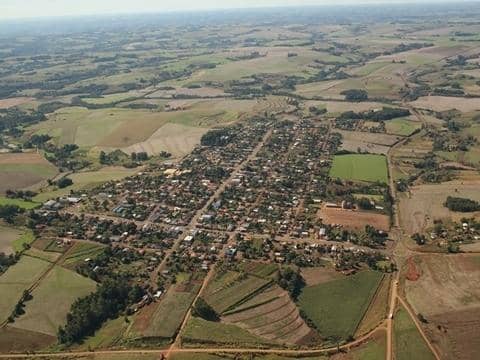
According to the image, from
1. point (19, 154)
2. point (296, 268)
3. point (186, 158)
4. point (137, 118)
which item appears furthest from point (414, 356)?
point (137, 118)

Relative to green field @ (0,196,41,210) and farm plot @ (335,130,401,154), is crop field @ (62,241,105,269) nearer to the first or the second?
green field @ (0,196,41,210)

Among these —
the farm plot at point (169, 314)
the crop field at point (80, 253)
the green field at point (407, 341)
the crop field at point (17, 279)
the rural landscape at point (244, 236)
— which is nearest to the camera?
the green field at point (407, 341)

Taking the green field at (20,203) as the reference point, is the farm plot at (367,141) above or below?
above

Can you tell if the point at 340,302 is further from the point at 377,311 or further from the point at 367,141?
the point at 367,141

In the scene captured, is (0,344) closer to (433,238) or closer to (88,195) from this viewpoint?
(88,195)

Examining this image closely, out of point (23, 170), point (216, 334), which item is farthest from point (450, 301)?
point (23, 170)

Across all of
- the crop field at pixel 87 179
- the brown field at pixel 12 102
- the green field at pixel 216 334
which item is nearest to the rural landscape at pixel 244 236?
the green field at pixel 216 334

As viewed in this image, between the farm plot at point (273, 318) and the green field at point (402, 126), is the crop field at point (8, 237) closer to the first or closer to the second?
the farm plot at point (273, 318)

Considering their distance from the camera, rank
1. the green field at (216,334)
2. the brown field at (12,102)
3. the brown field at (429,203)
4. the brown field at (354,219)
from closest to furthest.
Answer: the green field at (216,334) < the brown field at (354,219) < the brown field at (429,203) < the brown field at (12,102)
